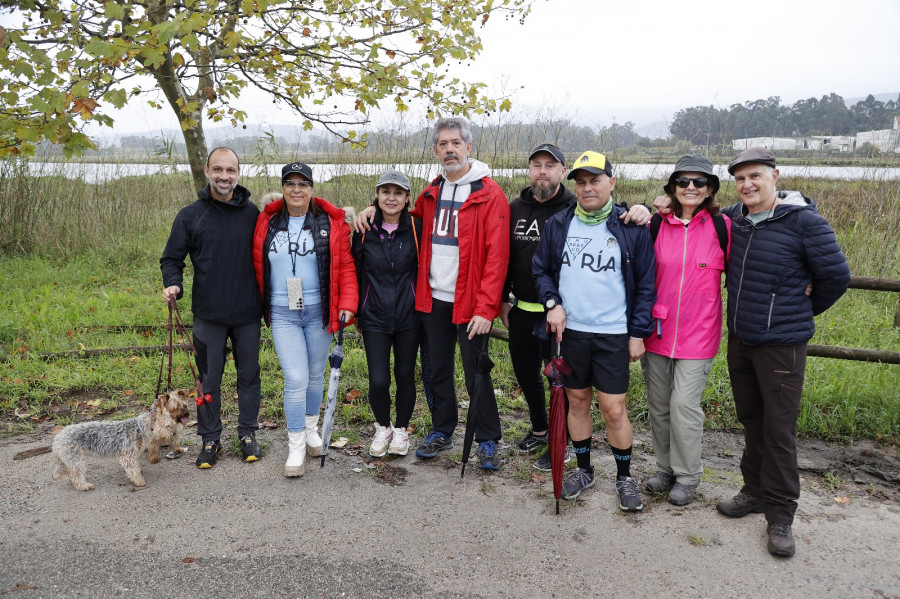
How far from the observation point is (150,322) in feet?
24.1

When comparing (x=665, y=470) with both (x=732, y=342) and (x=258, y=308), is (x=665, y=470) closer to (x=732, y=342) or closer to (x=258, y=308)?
(x=732, y=342)

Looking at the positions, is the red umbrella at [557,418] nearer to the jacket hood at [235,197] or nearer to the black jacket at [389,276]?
the black jacket at [389,276]

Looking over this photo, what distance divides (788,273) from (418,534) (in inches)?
97.3

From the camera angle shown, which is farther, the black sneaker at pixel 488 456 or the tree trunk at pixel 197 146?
the tree trunk at pixel 197 146

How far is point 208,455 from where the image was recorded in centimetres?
420

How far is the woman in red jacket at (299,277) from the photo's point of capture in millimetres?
4035

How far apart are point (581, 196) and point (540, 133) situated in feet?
15.2

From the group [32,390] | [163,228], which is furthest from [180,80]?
[163,228]

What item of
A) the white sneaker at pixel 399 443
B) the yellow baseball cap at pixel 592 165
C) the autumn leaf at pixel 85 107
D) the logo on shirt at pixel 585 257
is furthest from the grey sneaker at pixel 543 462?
the autumn leaf at pixel 85 107

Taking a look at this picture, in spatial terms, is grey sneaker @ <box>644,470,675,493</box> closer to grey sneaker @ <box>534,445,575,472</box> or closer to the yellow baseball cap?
grey sneaker @ <box>534,445,575,472</box>

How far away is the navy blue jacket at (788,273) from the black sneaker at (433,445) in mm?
2198

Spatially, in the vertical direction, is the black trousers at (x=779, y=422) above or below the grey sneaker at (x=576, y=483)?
above

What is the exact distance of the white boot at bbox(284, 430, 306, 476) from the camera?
13.3ft

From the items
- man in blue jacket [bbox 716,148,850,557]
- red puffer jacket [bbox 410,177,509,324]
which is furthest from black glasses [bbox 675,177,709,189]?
red puffer jacket [bbox 410,177,509,324]
